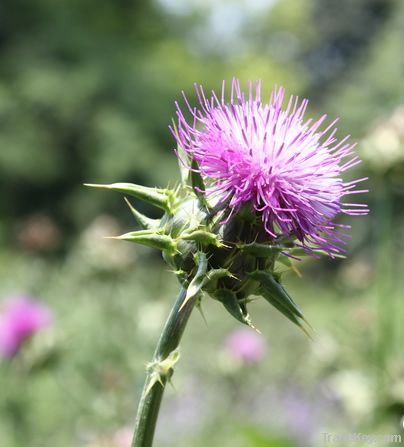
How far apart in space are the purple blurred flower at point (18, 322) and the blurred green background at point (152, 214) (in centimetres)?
16

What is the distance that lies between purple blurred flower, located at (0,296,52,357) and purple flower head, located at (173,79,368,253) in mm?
2581

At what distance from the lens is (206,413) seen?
563 cm

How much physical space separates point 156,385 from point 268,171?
0.62m

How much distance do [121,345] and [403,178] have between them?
2894mm

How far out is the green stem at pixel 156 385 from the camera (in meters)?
1.56

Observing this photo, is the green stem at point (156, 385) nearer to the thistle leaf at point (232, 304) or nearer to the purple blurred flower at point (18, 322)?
the thistle leaf at point (232, 304)

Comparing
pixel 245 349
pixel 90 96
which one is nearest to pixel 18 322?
pixel 245 349

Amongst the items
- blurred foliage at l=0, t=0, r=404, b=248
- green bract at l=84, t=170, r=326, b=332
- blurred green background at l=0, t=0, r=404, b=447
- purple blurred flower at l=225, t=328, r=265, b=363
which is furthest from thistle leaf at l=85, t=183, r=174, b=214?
blurred foliage at l=0, t=0, r=404, b=248

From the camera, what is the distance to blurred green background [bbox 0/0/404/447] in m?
3.96

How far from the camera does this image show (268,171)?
175 centimetres

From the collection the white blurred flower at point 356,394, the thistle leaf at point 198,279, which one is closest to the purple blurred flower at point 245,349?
the white blurred flower at point 356,394

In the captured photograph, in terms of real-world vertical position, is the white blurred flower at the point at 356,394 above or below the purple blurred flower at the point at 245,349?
below

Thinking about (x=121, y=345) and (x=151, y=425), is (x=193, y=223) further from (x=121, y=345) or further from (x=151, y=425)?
(x=121, y=345)

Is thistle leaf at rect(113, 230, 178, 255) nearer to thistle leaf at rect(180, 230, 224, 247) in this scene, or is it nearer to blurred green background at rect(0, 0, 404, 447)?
thistle leaf at rect(180, 230, 224, 247)
